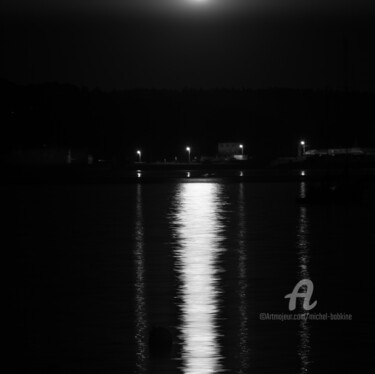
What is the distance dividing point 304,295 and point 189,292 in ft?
8.86

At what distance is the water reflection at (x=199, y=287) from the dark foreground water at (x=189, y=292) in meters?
0.04

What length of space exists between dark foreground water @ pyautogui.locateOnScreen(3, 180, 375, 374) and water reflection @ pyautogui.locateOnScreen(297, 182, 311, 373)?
Result: 36 millimetres

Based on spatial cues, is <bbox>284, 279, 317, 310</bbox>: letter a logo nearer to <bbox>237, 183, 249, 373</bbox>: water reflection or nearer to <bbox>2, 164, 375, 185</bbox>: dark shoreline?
<bbox>237, 183, 249, 373</bbox>: water reflection

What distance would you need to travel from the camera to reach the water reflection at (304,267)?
16.6 meters

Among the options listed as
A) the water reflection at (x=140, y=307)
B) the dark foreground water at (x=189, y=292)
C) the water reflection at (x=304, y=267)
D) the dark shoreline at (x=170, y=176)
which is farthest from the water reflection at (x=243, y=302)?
the dark shoreline at (x=170, y=176)

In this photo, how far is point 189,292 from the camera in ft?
78.5

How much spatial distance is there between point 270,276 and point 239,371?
11.4m

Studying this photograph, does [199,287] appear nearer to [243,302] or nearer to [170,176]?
[243,302]

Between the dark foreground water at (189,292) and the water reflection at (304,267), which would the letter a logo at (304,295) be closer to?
the dark foreground water at (189,292)

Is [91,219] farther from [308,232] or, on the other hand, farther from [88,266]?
[88,266]

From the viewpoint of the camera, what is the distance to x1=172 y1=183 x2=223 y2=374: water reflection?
661 inches

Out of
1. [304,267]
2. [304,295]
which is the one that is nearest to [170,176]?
[304,267]

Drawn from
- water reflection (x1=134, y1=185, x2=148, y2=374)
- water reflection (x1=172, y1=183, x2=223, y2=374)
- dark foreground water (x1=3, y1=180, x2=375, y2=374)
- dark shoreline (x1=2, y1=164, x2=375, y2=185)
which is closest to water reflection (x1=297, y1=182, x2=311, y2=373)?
dark foreground water (x1=3, y1=180, x2=375, y2=374)

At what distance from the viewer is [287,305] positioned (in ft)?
71.6
